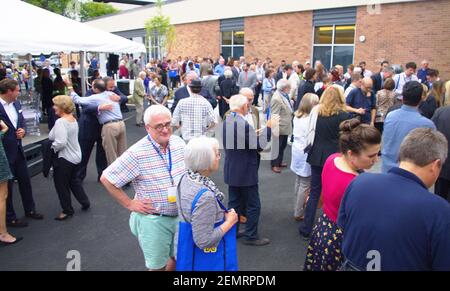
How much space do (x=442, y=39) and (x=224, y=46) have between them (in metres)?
14.2

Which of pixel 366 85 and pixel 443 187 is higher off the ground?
pixel 366 85

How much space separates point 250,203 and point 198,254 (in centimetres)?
206

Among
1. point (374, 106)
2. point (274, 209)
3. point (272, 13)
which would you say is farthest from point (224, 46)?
point (274, 209)

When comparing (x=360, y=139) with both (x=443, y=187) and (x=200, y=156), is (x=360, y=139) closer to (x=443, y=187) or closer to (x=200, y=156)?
(x=200, y=156)

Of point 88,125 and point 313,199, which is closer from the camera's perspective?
point 313,199

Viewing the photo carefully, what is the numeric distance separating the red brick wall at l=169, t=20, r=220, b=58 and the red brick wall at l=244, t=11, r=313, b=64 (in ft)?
11.1

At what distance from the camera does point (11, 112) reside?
4906 millimetres

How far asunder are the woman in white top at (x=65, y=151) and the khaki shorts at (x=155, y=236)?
8.22 ft

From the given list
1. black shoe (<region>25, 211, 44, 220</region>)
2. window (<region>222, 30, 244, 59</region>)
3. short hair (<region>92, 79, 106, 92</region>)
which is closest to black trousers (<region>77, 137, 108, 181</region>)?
short hair (<region>92, 79, 106, 92</region>)

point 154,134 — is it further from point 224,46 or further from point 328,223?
point 224,46

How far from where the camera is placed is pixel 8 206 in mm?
4887

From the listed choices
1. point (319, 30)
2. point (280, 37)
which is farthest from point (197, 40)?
point (319, 30)

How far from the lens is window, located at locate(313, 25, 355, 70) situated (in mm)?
17469

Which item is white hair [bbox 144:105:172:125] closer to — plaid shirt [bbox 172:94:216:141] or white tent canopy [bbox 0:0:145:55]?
plaid shirt [bbox 172:94:216:141]
